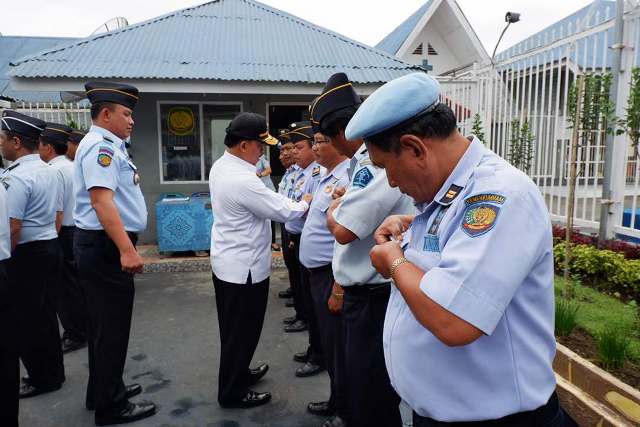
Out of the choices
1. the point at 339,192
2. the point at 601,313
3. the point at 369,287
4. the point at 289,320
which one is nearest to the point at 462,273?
the point at 369,287

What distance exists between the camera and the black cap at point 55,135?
427 centimetres

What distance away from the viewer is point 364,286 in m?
2.17

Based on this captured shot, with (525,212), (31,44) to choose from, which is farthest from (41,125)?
(31,44)

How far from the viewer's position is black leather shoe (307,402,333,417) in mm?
3014

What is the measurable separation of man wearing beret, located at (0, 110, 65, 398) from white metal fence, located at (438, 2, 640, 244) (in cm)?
489

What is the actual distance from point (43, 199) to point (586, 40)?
552 centimetres

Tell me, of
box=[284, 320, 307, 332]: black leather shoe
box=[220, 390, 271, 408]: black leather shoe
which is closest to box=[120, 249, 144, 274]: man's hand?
box=[220, 390, 271, 408]: black leather shoe

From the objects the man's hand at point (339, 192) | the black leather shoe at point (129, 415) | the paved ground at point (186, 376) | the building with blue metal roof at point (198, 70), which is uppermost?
the building with blue metal roof at point (198, 70)

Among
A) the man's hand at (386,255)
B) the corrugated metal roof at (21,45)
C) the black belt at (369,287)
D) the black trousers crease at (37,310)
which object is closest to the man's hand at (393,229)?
the man's hand at (386,255)

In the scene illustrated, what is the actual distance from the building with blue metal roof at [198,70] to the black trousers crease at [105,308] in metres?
4.36

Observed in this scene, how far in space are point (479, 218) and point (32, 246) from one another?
10.5 feet

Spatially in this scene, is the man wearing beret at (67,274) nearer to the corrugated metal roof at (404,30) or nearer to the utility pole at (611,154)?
the utility pole at (611,154)

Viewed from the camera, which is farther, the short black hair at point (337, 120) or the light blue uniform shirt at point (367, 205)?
the short black hair at point (337, 120)

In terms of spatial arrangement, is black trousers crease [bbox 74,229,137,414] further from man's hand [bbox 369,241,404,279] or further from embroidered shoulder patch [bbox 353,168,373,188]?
man's hand [bbox 369,241,404,279]
